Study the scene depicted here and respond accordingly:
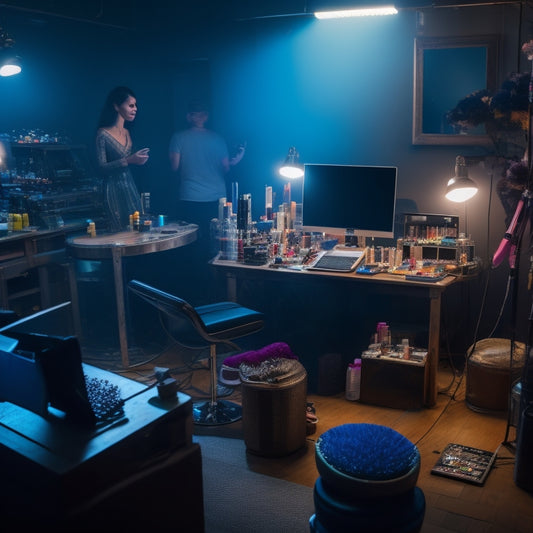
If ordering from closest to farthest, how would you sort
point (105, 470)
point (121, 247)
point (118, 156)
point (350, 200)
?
point (105, 470), point (350, 200), point (121, 247), point (118, 156)

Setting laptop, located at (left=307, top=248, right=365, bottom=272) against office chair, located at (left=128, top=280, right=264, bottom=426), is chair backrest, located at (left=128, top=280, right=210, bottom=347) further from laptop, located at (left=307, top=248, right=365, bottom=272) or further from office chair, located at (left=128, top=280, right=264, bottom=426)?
laptop, located at (left=307, top=248, right=365, bottom=272)

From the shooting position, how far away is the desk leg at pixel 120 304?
484cm

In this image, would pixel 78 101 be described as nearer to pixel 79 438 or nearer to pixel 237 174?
pixel 237 174

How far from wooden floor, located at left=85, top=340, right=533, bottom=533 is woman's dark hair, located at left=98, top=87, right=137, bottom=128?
2.16m

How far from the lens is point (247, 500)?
3266 millimetres

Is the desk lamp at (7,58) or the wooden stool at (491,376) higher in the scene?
the desk lamp at (7,58)

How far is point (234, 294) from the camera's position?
4.91m

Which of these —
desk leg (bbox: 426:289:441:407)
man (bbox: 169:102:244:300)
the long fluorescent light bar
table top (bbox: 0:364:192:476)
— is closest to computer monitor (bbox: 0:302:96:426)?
table top (bbox: 0:364:192:476)

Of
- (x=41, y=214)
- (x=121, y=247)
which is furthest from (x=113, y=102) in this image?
(x=121, y=247)

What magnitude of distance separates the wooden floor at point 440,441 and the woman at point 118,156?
4.48 ft

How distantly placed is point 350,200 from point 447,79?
1153 millimetres

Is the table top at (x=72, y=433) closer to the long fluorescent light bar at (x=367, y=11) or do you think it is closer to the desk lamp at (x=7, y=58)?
the long fluorescent light bar at (x=367, y=11)

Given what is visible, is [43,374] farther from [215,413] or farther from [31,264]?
[31,264]

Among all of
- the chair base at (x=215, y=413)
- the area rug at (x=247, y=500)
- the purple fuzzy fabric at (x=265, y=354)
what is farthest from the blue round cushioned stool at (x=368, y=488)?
the chair base at (x=215, y=413)
